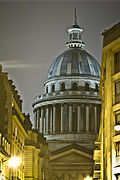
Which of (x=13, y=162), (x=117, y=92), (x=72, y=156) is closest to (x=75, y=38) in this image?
(x=72, y=156)

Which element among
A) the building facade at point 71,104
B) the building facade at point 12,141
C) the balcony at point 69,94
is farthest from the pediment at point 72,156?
the building facade at point 12,141

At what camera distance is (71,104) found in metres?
173

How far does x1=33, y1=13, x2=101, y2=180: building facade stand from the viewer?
170m

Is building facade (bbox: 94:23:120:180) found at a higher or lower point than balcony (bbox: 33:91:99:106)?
lower

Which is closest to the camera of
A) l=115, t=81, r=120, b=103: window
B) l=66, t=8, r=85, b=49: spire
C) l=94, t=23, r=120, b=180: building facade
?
l=94, t=23, r=120, b=180: building facade

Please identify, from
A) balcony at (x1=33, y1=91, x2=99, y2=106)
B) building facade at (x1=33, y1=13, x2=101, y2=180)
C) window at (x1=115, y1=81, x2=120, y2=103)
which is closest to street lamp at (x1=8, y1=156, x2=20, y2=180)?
window at (x1=115, y1=81, x2=120, y2=103)

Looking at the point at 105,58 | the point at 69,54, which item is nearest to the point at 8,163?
the point at 105,58

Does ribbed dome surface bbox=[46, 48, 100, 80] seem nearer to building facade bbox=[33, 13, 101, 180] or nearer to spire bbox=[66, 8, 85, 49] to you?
building facade bbox=[33, 13, 101, 180]

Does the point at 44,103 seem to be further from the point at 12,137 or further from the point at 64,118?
the point at 12,137

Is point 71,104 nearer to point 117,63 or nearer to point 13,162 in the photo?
point 13,162

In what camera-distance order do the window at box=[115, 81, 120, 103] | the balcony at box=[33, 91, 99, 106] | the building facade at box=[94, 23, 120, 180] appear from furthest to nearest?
1. the balcony at box=[33, 91, 99, 106]
2. the window at box=[115, 81, 120, 103]
3. the building facade at box=[94, 23, 120, 180]

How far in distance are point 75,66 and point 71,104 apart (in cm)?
1114

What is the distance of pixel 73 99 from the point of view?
566ft

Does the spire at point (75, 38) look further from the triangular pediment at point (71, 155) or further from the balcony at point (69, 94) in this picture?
the triangular pediment at point (71, 155)
